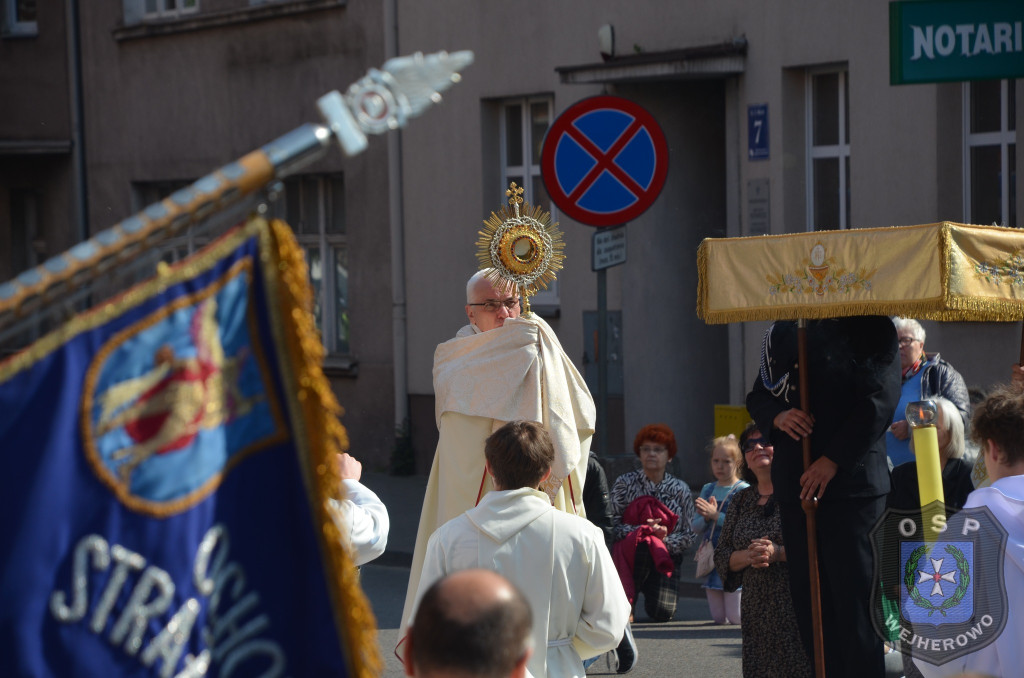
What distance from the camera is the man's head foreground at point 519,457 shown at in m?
4.45

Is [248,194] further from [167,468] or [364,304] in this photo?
[364,304]

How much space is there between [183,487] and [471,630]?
0.49 metres

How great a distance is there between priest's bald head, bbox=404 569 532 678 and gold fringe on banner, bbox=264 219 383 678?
99 mm

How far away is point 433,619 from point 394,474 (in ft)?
47.3

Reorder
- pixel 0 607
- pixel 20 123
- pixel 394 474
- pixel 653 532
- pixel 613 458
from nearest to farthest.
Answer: pixel 0 607 < pixel 653 532 < pixel 613 458 < pixel 394 474 < pixel 20 123

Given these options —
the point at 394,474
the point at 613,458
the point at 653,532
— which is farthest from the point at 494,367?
the point at 394,474

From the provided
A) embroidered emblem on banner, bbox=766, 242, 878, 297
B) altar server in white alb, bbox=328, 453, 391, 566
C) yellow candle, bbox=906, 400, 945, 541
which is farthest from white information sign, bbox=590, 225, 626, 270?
altar server in white alb, bbox=328, 453, 391, 566

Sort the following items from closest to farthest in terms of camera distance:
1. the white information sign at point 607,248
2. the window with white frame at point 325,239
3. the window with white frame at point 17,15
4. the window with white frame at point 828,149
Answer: the white information sign at point 607,248 < the window with white frame at point 828,149 < the window with white frame at point 325,239 < the window with white frame at point 17,15

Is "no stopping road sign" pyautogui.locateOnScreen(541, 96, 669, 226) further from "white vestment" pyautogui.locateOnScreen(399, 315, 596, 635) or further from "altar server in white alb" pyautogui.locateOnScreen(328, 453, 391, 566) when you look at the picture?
"altar server in white alb" pyautogui.locateOnScreen(328, 453, 391, 566)

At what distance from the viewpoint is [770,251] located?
5449mm

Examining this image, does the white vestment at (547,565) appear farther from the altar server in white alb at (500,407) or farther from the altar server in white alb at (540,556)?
the altar server in white alb at (500,407)

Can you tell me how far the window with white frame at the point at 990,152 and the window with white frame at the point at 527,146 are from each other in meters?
4.99

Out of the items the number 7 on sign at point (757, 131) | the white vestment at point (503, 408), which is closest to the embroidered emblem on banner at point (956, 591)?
the white vestment at point (503, 408)

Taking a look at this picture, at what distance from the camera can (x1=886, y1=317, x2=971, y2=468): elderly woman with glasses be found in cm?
835
